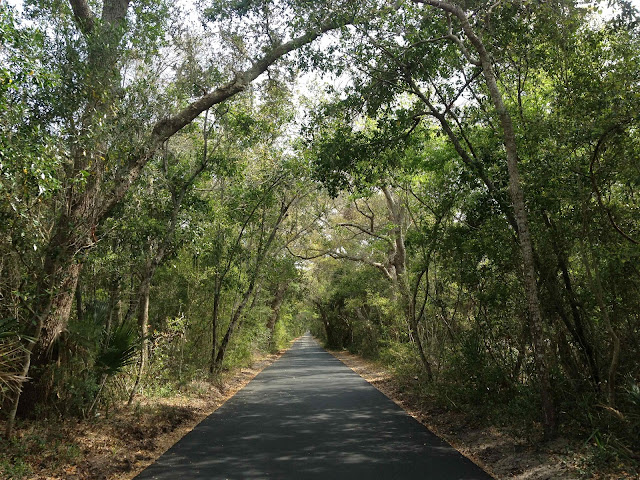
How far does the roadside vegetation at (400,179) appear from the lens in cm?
660

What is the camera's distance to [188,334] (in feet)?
55.0

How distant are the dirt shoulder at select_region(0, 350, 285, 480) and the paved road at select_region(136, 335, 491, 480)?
0.41m

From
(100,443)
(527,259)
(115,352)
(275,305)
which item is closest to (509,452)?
(527,259)

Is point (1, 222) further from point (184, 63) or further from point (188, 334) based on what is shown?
point (188, 334)

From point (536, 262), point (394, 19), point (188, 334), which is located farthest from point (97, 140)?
point (188, 334)

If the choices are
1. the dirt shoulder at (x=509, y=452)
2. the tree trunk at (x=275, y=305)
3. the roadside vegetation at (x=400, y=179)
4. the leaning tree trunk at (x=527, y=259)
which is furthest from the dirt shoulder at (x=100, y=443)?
the tree trunk at (x=275, y=305)

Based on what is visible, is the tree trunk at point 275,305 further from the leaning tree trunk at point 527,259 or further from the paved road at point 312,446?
the leaning tree trunk at point 527,259

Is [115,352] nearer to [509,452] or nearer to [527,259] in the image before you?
[509,452]

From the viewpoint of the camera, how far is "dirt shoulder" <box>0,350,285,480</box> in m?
6.09

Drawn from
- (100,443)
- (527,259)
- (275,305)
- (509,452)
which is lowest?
(509,452)

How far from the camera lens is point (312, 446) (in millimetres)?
7605

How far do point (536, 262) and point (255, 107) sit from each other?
932 centimetres

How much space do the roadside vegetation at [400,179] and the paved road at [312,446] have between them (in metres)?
1.41

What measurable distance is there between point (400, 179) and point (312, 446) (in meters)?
7.27
